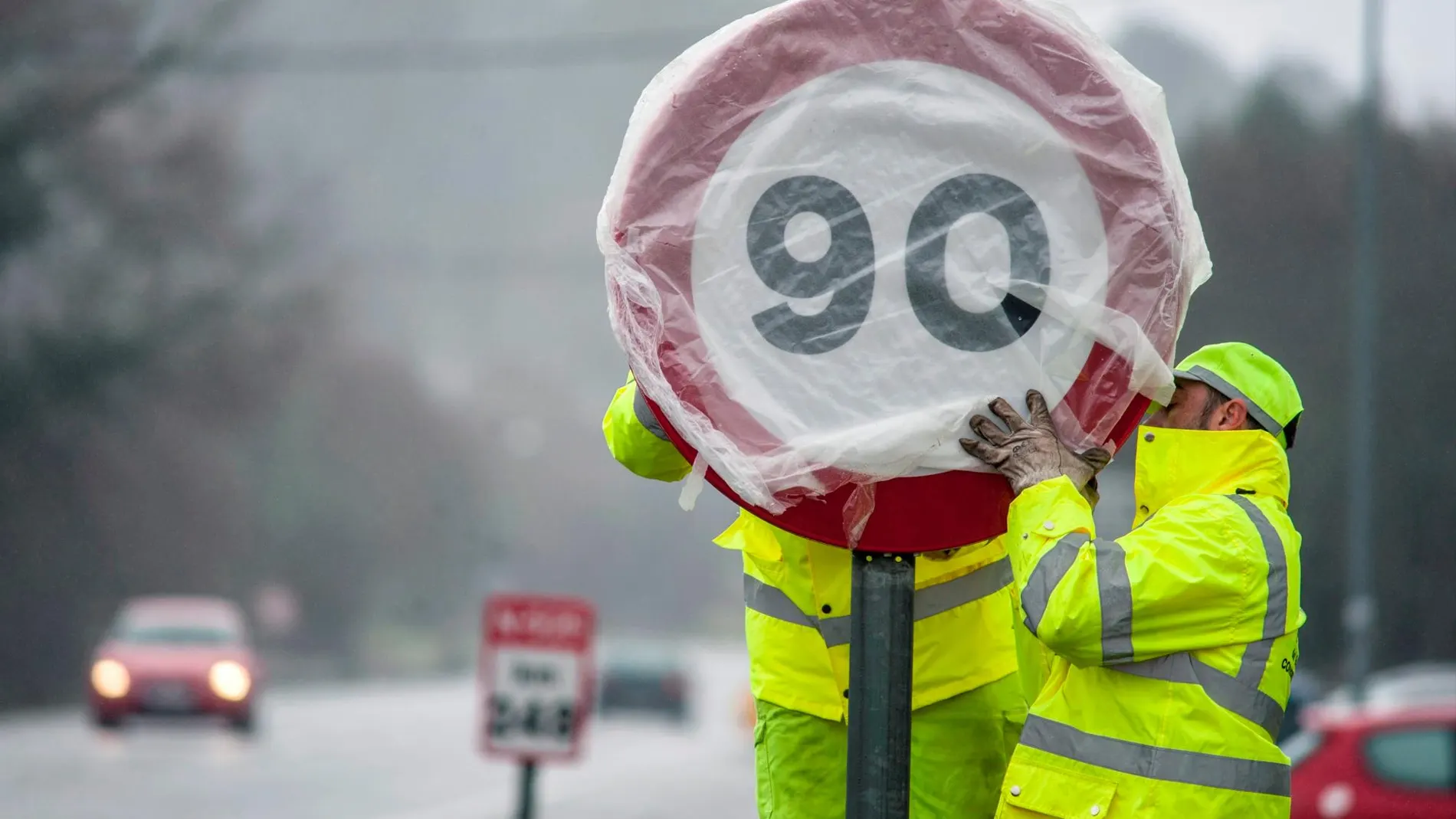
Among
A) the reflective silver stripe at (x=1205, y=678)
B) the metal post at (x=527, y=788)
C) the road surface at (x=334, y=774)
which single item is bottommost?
the reflective silver stripe at (x=1205, y=678)

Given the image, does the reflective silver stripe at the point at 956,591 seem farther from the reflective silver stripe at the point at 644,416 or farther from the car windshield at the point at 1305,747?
the car windshield at the point at 1305,747

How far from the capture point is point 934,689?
3.24m

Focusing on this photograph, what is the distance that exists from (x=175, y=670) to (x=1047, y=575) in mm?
18888

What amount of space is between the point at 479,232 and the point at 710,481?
133m

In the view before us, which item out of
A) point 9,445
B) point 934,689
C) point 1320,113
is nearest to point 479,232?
point 9,445

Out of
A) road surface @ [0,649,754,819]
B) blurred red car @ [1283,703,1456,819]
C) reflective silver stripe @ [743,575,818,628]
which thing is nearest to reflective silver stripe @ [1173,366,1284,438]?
reflective silver stripe @ [743,575,818,628]

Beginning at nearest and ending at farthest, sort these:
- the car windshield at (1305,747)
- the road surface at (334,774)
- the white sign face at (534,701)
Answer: the white sign face at (534,701) < the car windshield at (1305,747) < the road surface at (334,774)

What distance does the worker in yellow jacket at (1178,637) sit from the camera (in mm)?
2803

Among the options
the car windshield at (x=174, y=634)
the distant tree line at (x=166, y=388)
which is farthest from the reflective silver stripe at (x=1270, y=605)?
the distant tree line at (x=166, y=388)

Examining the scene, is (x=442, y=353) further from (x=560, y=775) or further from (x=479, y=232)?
(x=560, y=775)

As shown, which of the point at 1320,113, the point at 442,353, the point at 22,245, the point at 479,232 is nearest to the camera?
the point at 1320,113

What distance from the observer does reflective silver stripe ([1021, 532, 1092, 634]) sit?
8.91 feet

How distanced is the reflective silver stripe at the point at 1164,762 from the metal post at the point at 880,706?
557 millimetres

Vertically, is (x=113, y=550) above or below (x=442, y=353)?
below
